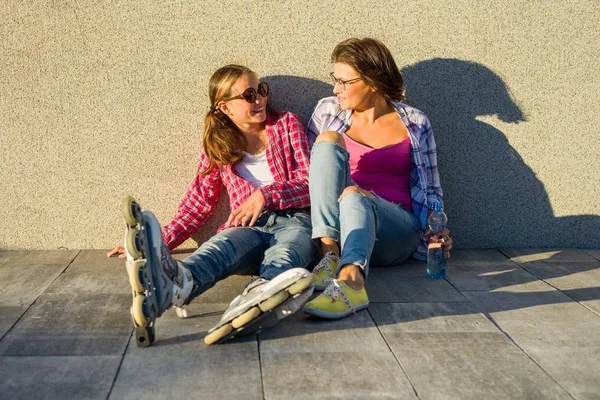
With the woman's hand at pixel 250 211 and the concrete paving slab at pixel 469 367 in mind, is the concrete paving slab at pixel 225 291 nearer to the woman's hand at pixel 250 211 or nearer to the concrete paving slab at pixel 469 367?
the woman's hand at pixel 250 211

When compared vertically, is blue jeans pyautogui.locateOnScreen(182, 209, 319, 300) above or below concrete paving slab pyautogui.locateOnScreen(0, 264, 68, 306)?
above

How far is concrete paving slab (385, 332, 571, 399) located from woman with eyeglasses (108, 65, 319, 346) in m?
0.51

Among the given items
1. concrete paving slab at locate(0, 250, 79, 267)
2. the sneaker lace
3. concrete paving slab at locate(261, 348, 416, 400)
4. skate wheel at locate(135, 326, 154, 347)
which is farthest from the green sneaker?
concrete paving slab at locate(0, 250, 79, 267)

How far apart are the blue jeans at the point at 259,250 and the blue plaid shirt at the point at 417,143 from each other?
1.96 feet

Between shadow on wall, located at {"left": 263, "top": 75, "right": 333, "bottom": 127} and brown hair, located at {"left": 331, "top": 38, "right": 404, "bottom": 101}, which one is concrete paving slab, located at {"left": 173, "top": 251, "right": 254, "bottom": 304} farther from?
brown hair, located at {"left": 331, "top": 38, "right": 404, "bottom": 101}

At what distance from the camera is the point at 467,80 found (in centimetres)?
498

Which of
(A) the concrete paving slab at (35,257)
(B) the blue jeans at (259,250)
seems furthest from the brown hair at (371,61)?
(A) the concrete paving slab at (35,257)

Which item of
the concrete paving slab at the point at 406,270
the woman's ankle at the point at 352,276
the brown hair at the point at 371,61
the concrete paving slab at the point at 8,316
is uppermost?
the brown hair at the point at 371,61

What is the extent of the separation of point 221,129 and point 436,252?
1.39m

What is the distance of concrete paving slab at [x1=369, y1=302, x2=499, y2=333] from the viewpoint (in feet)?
11.5

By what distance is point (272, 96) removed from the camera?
4910 millimetres

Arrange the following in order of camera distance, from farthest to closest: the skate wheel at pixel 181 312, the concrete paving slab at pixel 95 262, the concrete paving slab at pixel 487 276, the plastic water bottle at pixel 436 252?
the concrete paving slab at pixel 95 262 → the plastic water bottle at pixel 436 252 → the concrete paving slab at pixel 487 276 → the skate wheel at pixel 181 312

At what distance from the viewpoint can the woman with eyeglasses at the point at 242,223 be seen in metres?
3.16

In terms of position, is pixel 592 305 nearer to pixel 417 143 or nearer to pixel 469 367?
pixel 469 367
